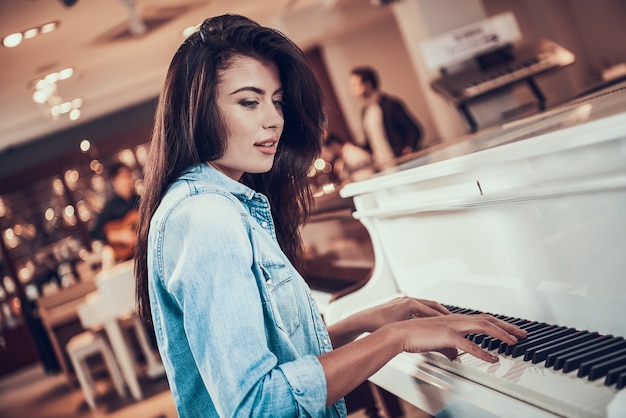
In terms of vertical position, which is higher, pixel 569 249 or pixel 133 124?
pixel 133 124

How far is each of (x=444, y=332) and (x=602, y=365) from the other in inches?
10.9

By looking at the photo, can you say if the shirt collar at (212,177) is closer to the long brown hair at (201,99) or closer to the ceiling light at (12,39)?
the long brown hair at (201,99)

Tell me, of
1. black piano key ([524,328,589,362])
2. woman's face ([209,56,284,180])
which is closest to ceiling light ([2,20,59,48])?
woman's face ([209,56,284,180])

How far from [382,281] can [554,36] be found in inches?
390

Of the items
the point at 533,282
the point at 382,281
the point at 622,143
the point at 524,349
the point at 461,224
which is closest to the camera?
the point at 622,143

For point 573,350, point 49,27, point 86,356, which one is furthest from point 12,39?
point 573,350

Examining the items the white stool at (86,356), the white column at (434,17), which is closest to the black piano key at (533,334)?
the white column at (434,17)

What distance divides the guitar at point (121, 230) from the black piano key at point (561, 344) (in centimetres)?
631

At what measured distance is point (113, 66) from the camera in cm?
954

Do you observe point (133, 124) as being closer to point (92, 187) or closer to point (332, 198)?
point (92, 187)

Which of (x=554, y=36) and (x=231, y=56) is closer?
(x=231, y=56)

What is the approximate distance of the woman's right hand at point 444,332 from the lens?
1336 mm

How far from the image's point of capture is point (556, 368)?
128cm

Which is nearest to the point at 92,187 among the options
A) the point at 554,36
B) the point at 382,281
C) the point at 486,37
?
the point at 554,36
